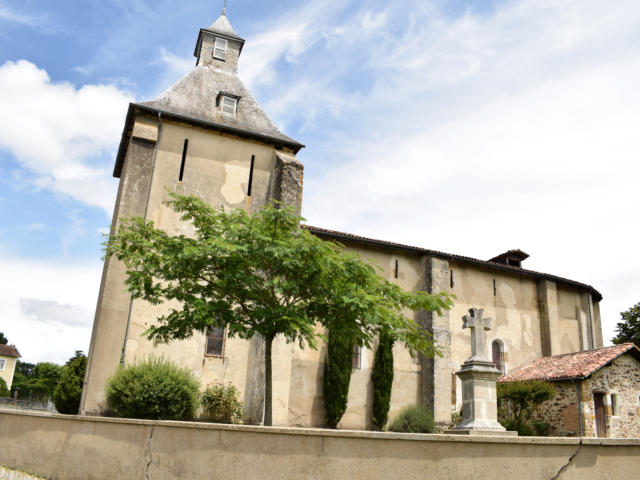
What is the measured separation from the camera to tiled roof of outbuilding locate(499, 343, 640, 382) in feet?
62.2

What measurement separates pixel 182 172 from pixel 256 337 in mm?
6302

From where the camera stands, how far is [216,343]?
55.2 feet

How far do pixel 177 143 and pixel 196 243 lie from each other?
25.9 feet

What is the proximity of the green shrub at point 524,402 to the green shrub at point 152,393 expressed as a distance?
39.8 ft

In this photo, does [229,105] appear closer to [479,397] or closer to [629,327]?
[479,397]

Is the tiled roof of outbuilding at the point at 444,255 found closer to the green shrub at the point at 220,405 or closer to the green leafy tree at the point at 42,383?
the green shrub at the point at 220,405

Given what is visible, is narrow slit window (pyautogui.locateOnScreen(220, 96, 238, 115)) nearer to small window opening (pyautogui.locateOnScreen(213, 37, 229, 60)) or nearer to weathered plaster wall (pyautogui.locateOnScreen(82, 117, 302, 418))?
weathered plaster wall (pyautogui.locateOnScreen(82, 117, 302, 418))

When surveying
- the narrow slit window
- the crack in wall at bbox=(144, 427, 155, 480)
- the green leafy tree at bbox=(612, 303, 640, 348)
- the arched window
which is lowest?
the crack in wall at bbox=(144, 427, 155, 480)

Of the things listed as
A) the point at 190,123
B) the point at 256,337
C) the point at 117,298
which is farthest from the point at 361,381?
the point at 190,123

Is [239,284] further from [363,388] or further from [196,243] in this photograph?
[363,388]

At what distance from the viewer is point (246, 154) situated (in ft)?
62.4

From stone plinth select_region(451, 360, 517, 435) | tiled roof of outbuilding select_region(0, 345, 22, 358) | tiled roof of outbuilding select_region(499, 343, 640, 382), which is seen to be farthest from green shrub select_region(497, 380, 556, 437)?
tiled roof of outbuilding select_region(0, 345, 22, 358)

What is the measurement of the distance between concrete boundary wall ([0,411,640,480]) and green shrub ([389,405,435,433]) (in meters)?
12.6

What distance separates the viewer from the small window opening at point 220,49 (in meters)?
23.1
